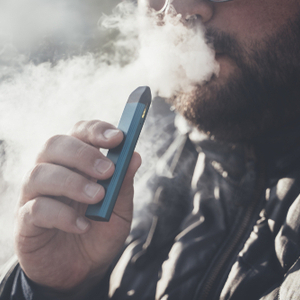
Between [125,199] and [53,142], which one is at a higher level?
[53,142]

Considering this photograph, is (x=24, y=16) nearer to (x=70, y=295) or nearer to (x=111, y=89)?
(x=111, y=89)

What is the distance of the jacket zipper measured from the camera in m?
1.32

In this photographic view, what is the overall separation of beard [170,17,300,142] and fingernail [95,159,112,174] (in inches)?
Result: 33.3

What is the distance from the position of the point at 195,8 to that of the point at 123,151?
0.91 m

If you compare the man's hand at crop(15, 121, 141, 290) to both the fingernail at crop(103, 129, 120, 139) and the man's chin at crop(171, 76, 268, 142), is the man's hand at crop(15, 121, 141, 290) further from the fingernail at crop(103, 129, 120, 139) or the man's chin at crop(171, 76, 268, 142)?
the man's chin at crop(171, 76, 268, 142)

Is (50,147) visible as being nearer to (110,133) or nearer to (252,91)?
(110,133)

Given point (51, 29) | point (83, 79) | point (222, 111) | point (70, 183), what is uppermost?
point (51, 29)

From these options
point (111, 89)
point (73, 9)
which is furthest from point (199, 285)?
point (73, 9)

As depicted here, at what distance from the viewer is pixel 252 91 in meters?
1.46

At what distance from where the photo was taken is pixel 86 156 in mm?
1049

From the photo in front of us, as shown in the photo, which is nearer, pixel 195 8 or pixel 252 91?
pixel 195 8

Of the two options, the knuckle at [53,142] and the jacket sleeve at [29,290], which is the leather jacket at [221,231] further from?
Result: the knuckle at [53,142]

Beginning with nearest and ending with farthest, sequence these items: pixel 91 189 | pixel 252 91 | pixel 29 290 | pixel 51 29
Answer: pixel 91 189 → pixel 29 290 → pixel 252 91 → pixel 51 29

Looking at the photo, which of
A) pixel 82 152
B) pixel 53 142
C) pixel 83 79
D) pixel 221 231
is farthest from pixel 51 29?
pixel 221 231
